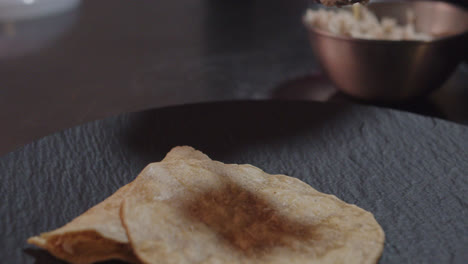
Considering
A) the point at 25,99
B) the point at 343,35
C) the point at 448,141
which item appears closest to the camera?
the point at 448,141

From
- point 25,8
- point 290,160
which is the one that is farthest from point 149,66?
point 290,160

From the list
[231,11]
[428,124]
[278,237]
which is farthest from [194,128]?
[231,11]

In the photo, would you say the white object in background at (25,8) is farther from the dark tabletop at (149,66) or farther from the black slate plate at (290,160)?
the black slate plate at (290,160)

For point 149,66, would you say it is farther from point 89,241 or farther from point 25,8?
point 89,241

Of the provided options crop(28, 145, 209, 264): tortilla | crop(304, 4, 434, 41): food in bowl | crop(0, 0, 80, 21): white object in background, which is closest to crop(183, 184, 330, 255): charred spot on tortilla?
crop(28, 145, 209, 264): tortilla

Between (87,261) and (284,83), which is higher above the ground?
(87,261)

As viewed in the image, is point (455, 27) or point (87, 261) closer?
point (87, 261)

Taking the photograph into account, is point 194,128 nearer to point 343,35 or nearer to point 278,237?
point 278,237
